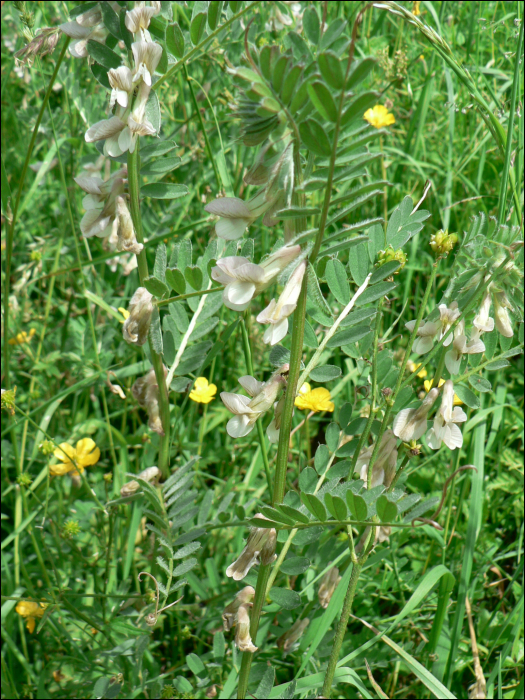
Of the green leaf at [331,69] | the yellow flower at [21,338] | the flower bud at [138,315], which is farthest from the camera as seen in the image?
the yellow flower at [21,338]

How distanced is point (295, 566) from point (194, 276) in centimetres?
54

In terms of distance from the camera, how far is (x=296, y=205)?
860mm

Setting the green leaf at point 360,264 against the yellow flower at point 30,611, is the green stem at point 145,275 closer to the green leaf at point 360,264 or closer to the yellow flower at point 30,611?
the green leaf at point 360,264

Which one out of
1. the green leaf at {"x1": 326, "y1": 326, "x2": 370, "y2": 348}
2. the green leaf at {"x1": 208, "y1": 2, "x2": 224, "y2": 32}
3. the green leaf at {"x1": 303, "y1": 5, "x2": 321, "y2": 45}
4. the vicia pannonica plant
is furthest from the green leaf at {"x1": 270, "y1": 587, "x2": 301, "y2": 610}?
the green leaf at {"x1": 208, "y1": 2, "x2": 224, "y2": 32}

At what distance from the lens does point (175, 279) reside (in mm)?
1168

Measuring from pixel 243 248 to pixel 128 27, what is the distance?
1.36ft

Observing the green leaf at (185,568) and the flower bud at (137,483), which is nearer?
the green leaf at (185,568)

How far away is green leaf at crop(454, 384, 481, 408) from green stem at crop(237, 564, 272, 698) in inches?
18.7

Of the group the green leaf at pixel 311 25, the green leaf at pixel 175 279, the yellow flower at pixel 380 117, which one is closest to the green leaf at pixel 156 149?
the green leaf at pixel 175 279

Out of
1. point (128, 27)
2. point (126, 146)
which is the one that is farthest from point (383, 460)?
point (128, 27)

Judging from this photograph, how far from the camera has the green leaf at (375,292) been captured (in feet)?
3.59

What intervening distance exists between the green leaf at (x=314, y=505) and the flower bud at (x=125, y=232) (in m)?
0.53

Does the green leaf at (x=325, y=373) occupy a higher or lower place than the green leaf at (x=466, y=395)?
higher

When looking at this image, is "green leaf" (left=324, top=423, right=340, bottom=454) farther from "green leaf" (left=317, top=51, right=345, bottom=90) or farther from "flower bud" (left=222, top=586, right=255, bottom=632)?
"green leaf" (left=317, top=51, right=345, bottom=90)
